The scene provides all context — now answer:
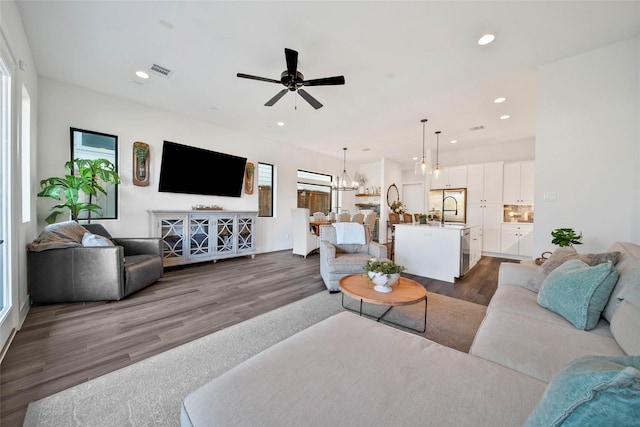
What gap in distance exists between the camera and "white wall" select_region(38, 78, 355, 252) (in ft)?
10.7

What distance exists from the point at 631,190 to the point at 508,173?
11.9 ft

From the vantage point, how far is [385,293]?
214 cm

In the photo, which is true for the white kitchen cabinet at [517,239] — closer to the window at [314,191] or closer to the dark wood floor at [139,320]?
the dark wood floor at [139,320]

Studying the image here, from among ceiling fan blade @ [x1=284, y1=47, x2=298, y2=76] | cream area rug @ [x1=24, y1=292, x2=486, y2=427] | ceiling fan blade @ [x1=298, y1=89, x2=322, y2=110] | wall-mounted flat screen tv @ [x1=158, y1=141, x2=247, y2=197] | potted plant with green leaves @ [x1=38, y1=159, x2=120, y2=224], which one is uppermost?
ceiling fan blade @ [x1=284, y1=47, x2=298, y2=76]

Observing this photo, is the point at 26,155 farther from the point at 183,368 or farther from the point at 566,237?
the point at 566,237

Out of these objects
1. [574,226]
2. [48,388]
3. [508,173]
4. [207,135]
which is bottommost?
[48,388]

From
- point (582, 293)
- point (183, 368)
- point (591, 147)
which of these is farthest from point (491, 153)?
point (183, 368)

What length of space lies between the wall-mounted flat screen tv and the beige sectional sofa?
4.25m

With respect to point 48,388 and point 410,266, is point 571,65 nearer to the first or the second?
point 410,266

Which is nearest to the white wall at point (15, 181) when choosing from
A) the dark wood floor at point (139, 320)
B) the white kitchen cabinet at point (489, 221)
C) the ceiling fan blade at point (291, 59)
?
the dark wood floor at point (139, 320)

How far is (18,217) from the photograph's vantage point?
2162 millimetres

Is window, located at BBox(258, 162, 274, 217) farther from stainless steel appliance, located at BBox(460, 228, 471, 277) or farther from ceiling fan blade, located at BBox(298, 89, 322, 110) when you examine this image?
stainless steel appliance, located at BBox(460, 228, 471, 277)

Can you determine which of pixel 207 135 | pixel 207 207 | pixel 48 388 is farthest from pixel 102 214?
pixel 48 388

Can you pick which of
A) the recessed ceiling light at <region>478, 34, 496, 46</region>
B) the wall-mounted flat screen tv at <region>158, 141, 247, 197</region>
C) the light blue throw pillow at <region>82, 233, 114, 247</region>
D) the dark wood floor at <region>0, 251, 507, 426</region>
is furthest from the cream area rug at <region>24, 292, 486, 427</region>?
the wall-mounted flat screen tv at <region>158, 141, 247, 197</region>
